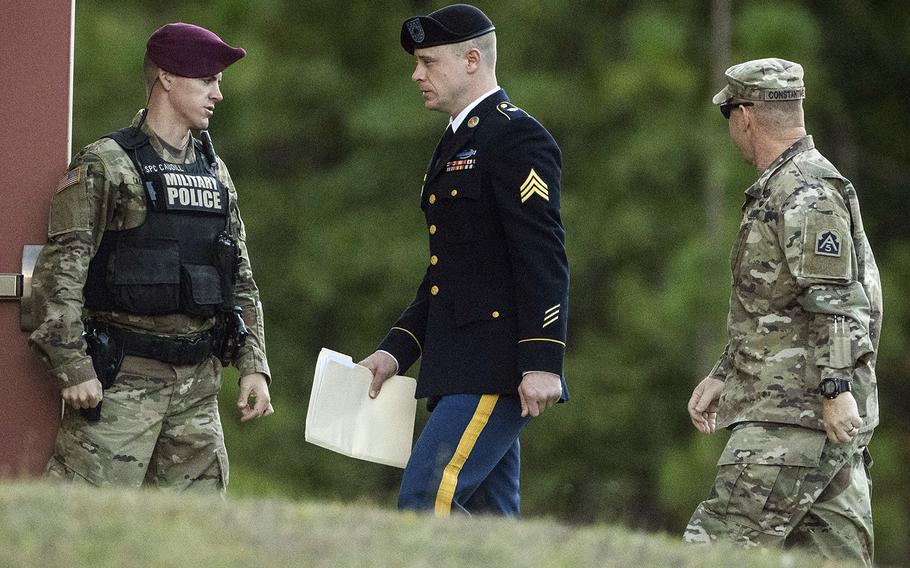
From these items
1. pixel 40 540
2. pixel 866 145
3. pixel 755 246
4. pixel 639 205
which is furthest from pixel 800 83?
pixel 866 145

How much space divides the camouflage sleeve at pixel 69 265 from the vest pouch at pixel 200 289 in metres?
0.31

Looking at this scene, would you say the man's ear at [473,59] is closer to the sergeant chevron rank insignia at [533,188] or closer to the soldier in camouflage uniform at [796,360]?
the sergeant chevron rank insignia at [533,188]

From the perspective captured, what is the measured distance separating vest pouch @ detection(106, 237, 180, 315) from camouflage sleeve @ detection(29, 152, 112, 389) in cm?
10

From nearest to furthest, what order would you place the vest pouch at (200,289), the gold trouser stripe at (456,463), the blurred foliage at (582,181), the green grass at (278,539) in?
the green grass at (278,539) → the gold trouser stripe at (456,463) → the vest pouch at (200,289) → the blurred foliage at (582,181)

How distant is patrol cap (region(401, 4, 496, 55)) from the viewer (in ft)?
17.1

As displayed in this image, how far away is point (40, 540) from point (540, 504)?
11.4 metres

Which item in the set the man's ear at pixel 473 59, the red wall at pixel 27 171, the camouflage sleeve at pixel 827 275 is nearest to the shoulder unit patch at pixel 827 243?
the camouflage sleeve at pixel 827 275

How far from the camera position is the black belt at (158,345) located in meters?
5.24

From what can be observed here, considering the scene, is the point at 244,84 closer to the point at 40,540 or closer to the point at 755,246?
the point at 755,246

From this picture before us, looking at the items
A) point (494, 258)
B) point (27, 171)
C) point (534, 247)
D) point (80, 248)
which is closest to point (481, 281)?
point (494, 258)

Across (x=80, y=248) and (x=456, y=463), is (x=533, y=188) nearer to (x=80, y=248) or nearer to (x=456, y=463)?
(x=456, y=463)

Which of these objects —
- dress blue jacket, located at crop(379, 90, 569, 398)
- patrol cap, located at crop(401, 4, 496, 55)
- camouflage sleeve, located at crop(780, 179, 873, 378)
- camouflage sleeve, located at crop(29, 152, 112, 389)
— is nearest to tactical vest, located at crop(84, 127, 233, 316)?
camouflage sleeve, located at crop(29, 152, 112, 389)

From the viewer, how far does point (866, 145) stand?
1650 centimetres

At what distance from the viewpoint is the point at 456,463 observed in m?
4.93
